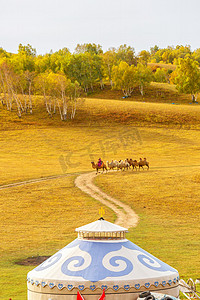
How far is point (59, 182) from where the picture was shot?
45.1 metres

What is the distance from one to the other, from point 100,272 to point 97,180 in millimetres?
34681

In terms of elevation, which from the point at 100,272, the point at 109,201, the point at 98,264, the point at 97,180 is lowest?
the point at 109,201

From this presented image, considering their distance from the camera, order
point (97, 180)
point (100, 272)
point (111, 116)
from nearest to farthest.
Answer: point (100, 272) < point (97, 180) < point (111, 116)

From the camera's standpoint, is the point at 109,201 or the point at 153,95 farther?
the point at 153,95

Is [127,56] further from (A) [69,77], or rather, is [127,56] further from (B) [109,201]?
(B) [109,201]

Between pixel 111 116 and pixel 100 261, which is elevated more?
pixel 100 261

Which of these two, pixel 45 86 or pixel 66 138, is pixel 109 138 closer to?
pixel 66 138

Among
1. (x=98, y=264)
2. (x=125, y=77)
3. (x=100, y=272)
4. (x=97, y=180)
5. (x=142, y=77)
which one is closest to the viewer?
(x=100, y=272)

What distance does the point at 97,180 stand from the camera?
45625mm

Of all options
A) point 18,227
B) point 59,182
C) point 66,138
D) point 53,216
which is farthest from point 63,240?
point 66,138

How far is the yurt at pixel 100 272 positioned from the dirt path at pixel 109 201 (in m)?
18.4

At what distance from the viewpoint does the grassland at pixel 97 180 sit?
84.6 feet

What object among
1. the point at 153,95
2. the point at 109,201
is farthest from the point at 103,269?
the point at 153,95

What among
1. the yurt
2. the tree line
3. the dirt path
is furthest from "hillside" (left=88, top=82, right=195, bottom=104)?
the yurt
